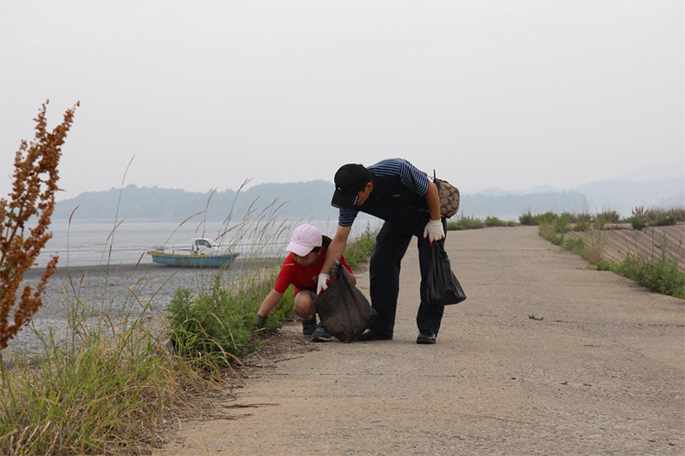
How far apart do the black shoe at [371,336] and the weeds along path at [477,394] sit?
0.11 meters

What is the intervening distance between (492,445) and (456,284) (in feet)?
7.21

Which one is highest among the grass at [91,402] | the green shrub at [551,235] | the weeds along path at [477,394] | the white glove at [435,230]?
the white glove at [435,230]

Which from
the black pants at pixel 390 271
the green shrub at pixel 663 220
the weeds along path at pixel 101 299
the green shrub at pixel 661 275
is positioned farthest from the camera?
the green shrub at pixel 663 220

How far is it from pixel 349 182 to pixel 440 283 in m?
1.13

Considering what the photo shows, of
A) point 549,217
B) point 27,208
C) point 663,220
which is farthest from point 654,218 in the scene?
point 27,208

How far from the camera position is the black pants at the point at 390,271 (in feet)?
16.3

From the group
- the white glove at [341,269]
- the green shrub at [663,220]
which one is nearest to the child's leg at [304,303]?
the white glove at [341,269]

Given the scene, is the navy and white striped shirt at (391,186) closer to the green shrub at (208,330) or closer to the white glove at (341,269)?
the white glove at (341,269)

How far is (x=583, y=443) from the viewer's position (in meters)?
2.69

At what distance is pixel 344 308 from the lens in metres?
4.93

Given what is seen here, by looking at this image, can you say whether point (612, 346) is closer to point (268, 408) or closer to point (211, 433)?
point (268, 408)

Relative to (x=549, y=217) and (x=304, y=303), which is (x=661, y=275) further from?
(x=549, y=217)

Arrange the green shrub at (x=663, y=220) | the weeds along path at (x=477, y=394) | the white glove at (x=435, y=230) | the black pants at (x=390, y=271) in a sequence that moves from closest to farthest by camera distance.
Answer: the weeds along path at (x=477, y=394)
the white glove at (x=435, y=230)
the black pants at (x=390, y=271)
the green shrub at (x=663, y=220)

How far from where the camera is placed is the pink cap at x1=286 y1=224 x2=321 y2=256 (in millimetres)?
4855
